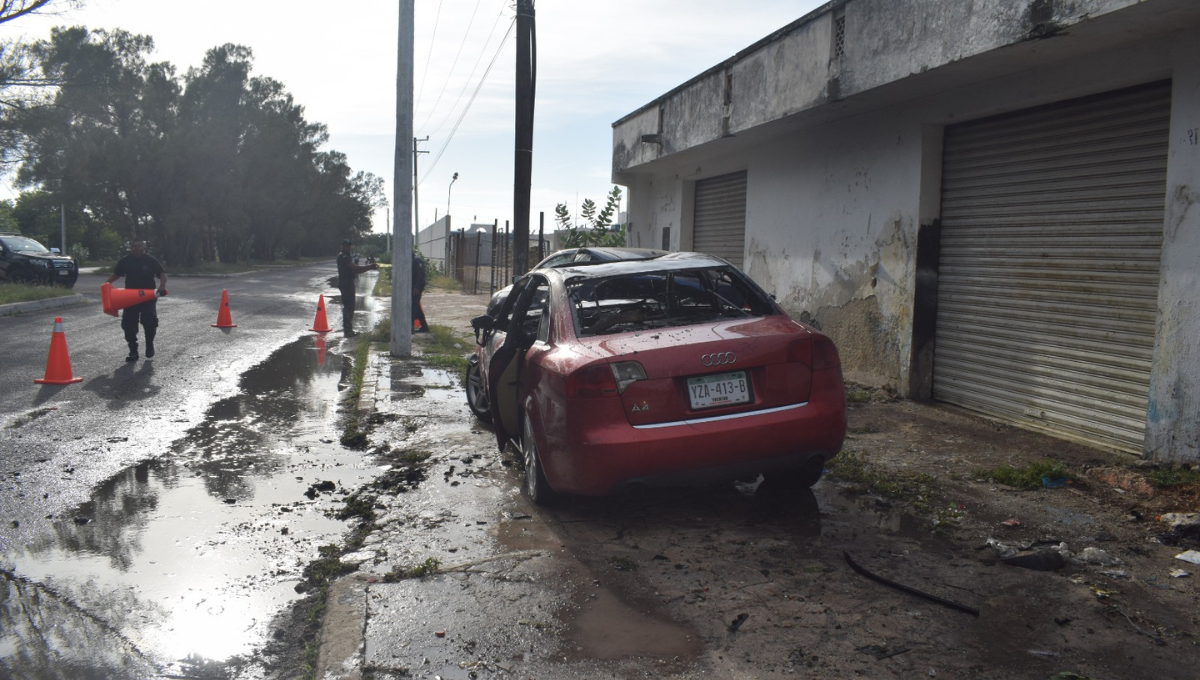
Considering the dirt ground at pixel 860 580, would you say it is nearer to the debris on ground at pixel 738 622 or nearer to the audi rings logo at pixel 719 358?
the debris on ground at pixel 738 622

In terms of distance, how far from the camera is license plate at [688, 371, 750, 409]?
14.8 feet

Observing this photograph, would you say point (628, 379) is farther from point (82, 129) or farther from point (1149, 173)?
point (82, 129)

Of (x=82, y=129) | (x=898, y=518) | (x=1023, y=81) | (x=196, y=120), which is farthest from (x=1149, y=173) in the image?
(x=196, y=120)

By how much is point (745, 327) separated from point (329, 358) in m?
9.33

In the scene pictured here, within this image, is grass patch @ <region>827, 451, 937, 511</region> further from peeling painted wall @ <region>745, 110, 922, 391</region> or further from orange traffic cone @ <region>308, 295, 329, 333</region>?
orange traffic cone @ <region>308, 295, 329, 333</region>

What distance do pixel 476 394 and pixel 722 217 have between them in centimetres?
722

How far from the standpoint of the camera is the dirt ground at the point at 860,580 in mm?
3195

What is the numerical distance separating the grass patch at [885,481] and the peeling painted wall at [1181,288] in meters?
1.63

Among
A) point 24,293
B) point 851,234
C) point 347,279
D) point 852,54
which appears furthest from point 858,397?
point 24,293

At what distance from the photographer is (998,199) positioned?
7789 millimetres

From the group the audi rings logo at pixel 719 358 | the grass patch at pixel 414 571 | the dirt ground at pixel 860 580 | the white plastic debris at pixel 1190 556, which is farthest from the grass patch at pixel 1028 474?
the grass patch at pixel 414 571

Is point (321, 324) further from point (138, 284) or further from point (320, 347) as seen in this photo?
point (138, 284)

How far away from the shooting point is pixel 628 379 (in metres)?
4.45

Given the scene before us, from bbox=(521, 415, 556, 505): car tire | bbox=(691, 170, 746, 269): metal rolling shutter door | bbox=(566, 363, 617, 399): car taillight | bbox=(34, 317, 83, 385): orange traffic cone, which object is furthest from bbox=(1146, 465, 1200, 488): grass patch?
bbox=(34, 317, 83, 385): orange traffic cone
